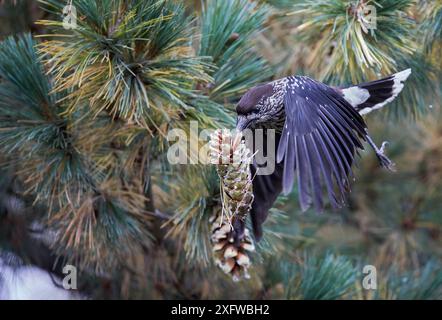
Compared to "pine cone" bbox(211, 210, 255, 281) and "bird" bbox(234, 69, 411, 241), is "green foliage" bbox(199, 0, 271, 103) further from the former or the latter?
"pine cone" bbox(211, 210, 255, 281)

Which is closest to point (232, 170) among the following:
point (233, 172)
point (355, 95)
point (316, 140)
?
point (233, 172)

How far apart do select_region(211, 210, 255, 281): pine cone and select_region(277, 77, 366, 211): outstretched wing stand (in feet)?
0.83

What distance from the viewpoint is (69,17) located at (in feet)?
Answer: 5.28

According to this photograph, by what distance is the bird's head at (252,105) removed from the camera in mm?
1805

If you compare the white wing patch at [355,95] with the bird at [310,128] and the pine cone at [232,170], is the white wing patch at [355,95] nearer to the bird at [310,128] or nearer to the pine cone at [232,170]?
the bird at [310,128]

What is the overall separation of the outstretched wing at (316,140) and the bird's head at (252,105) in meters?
0.09

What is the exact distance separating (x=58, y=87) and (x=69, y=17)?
16 centimetres

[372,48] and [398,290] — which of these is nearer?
[372,48]

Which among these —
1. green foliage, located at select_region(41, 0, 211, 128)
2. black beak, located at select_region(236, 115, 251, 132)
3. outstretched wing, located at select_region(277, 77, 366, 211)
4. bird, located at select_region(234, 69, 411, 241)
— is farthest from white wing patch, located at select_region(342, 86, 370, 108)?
green foliage, located at select_region(41, 0, 211, 128)

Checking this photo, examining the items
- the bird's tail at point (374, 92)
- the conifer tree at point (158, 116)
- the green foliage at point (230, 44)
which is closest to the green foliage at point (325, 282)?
the conifer tree at point (158, 116)

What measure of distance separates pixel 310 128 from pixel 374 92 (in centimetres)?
47
